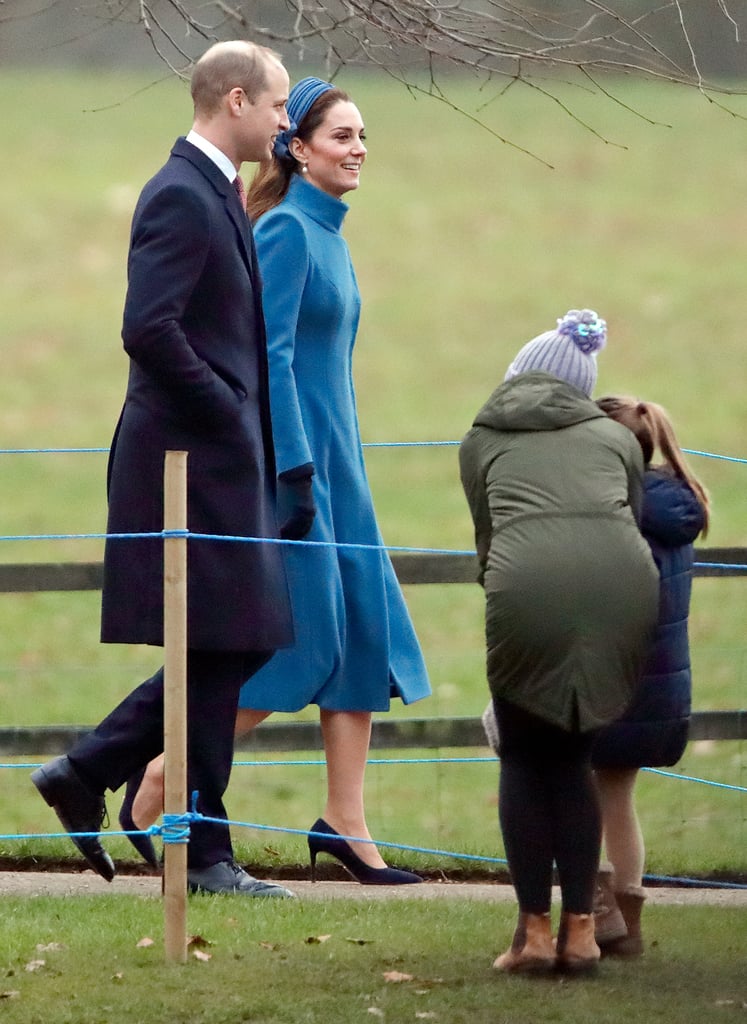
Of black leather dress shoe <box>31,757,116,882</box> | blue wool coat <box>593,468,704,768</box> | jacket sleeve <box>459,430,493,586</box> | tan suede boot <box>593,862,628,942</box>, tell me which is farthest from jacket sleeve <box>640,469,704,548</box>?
black leather dress shoe <box>31,757,116,882</box>

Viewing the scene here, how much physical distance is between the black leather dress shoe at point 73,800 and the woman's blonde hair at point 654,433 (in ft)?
5.39

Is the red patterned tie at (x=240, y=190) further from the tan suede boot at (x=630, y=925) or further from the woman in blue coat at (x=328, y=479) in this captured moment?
the tan suede boot at (x=630, y=925)

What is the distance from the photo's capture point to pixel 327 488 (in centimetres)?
578

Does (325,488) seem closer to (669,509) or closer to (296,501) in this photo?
(296,501)

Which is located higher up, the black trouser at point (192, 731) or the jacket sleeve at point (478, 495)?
the jacket sleeve at point (478, 495)

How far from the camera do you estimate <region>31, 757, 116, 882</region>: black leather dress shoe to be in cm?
527

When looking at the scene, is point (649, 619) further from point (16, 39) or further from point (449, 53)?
point (16, 39)

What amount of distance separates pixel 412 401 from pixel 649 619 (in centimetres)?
2077

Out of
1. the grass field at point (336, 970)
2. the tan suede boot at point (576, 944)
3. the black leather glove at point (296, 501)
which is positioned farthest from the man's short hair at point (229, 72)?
the tan suede boot at point (576, 944)

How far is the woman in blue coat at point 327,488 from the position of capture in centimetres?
564

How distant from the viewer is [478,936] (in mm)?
5113

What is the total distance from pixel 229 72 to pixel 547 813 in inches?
78.8

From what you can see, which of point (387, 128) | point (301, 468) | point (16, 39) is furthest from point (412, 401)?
point (301, 468)

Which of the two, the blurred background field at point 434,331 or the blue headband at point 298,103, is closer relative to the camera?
the blue headband at point 298,103
